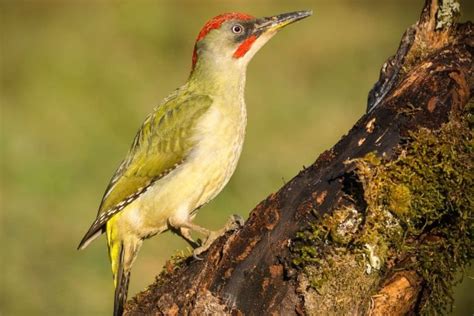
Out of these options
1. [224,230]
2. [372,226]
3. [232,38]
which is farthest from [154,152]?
[372,226]

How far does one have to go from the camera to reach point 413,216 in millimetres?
4160

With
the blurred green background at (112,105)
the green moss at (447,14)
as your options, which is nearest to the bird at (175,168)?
the green moss at (447,14)

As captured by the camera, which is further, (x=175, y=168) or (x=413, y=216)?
(x=175, y=168)

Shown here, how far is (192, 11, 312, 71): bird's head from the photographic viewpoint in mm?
6348

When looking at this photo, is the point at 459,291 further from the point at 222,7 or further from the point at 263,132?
the point at 222,7

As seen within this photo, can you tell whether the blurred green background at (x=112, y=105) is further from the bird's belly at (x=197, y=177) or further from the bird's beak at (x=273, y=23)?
the bird's beak at (x=273, y=23)

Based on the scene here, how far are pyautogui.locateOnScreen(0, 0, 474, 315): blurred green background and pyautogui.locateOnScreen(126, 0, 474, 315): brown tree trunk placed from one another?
3941 millimetres

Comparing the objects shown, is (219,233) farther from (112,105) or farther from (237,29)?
(112,105)

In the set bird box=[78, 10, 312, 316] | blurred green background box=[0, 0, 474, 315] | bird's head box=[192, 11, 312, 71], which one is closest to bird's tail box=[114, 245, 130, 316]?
bird box=[78, 10, 312, 316]

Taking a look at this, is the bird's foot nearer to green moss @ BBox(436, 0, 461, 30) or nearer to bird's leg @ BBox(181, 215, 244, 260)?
bird's leg @ BBox(181, 215, 244, 260)

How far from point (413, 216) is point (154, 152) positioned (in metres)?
2.27

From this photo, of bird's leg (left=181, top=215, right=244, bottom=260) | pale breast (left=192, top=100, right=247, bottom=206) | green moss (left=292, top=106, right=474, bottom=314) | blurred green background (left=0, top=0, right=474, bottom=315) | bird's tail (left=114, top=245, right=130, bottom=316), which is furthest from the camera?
blurred green background (left=0, top=0, right=474, bottom=315)

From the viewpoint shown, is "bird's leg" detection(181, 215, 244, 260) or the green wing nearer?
"bird's leg" detection(181, 215, 244, 260)

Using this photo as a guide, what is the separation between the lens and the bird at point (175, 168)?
5848 mm
